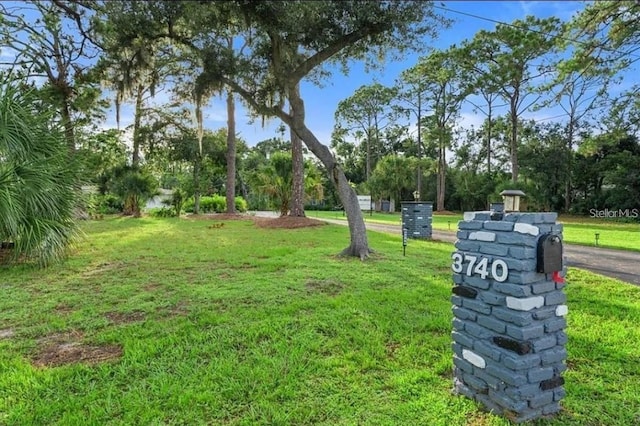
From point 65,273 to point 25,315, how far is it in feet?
6.52

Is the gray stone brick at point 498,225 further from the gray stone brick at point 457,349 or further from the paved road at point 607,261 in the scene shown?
the paved road at point 607,261

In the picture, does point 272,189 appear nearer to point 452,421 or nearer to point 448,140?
point 452,421

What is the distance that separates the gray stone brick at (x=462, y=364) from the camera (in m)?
2.11

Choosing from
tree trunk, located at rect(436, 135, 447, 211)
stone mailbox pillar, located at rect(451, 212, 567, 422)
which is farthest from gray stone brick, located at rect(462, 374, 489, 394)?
tree trunk, located at rect(436, 135, 447, 211)

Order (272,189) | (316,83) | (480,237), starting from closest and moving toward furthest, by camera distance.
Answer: (480,237) < (316,83) < (272,189)

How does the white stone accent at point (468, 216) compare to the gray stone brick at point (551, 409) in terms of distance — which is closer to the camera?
the gray stone brick at point (551, 409)

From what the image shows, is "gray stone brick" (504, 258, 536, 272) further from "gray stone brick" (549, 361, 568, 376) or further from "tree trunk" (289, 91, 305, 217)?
"tree trunk" (289, 91, 305, 217)

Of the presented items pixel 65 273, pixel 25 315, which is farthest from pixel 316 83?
pixel 25 315

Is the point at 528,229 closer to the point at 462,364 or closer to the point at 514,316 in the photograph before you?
the point at 514,316

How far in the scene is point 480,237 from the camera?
206cm

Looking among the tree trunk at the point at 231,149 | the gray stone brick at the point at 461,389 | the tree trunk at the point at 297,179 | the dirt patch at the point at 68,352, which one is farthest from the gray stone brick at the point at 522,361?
the tree trunk at the point at 231,149

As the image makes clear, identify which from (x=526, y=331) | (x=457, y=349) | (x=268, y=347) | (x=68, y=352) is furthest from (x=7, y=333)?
(x=526, y=331)

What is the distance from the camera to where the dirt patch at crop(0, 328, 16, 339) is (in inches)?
119

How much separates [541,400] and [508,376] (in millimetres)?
248
